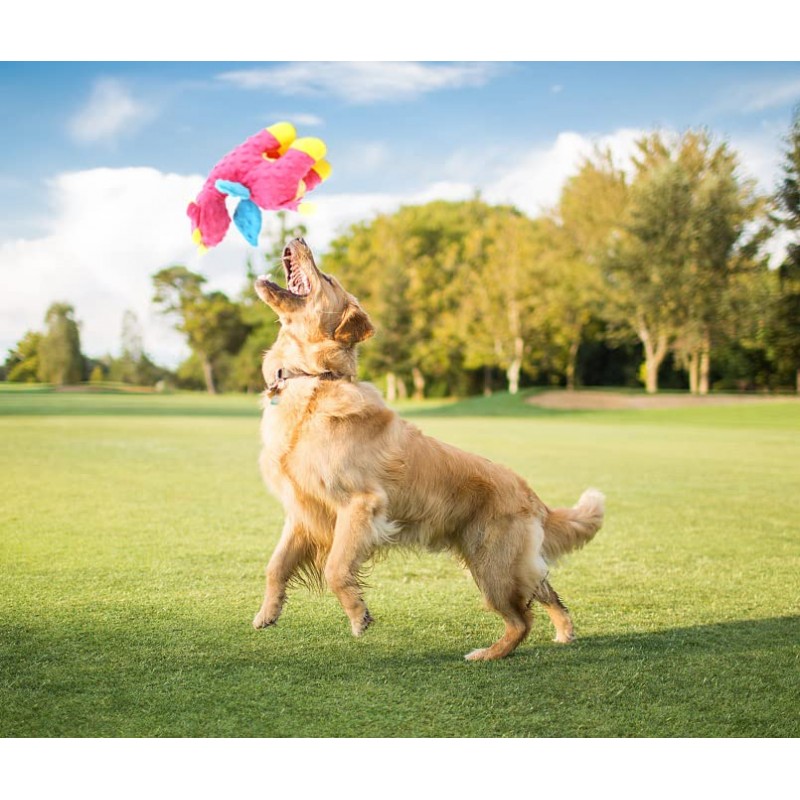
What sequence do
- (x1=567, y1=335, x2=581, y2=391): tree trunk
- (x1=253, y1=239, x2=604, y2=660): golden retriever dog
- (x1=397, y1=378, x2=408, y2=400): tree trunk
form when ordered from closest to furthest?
1. (x1=253, y1=239, x2=604, y2=660): golden retriever dog
2. (x1=567, y1=335, x2=581, y2=391): tree trunk
3. (x1=397, y1=378, x2=408, y2=400): tree trunk

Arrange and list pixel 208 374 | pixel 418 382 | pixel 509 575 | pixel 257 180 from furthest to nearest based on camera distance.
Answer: pixel 418 382
pixel 208 374
pixel 257 180
pixel 509 575

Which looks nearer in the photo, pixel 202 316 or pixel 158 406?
pixel 158 406

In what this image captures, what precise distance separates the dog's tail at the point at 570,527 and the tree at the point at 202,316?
2729cm

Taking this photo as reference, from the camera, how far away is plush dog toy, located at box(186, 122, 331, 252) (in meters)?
3.97

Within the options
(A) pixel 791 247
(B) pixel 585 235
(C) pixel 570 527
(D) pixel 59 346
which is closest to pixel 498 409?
(B) pixel 585 235

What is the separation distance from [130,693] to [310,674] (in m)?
0.69

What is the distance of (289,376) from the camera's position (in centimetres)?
375

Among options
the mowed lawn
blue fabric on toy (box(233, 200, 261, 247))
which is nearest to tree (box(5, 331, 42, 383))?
the mowed lawn

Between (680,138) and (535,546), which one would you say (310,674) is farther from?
(680,138)

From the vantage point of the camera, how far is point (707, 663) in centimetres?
337

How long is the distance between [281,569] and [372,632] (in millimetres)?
526

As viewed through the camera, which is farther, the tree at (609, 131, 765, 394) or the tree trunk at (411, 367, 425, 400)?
the tree trunk at (411, 367, 425, 400)

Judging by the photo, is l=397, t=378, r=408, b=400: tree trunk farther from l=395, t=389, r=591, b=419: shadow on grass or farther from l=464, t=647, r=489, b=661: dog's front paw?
l=464, t=647, r=489, b=661: dog's front paw

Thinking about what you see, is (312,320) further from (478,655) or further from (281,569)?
(478,655)
